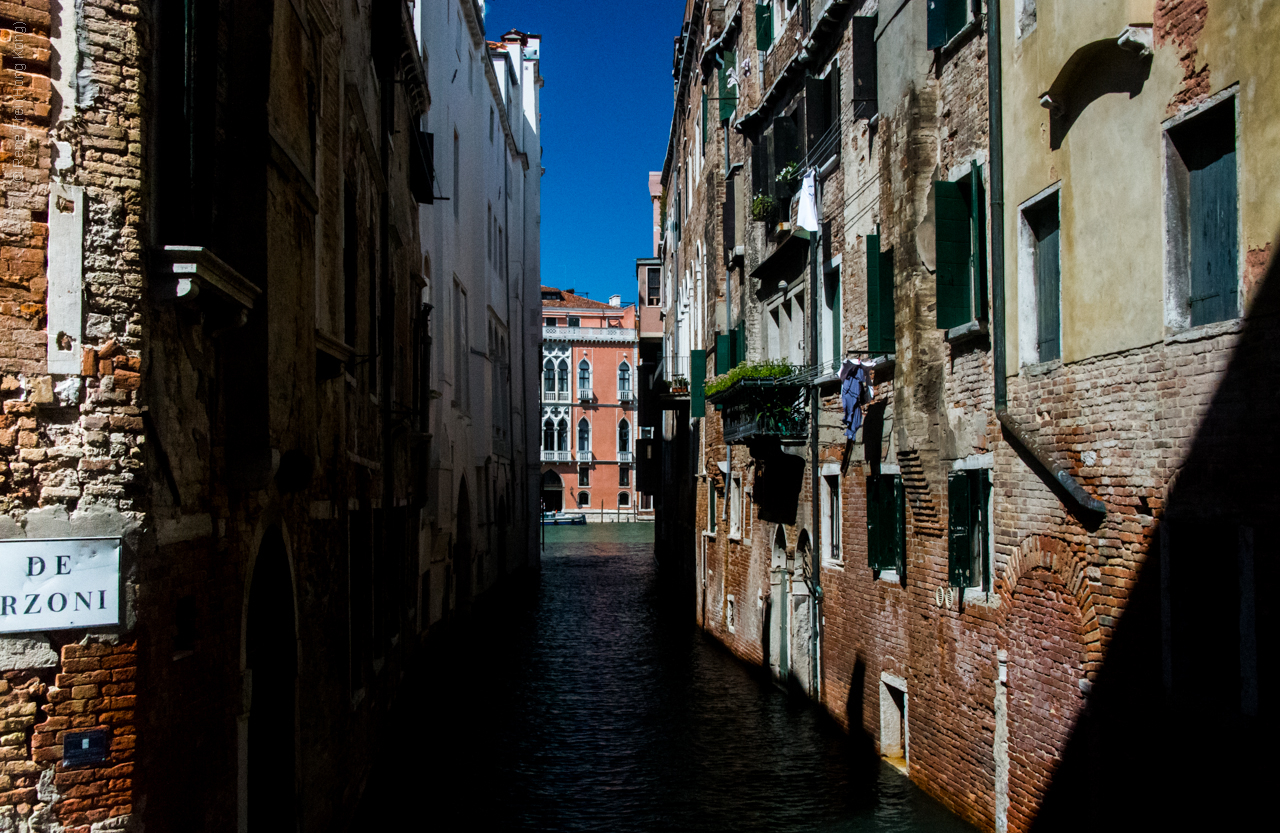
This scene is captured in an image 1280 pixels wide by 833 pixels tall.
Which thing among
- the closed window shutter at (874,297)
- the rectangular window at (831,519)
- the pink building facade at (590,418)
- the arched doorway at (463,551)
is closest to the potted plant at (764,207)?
the rectangular window at (831,519)

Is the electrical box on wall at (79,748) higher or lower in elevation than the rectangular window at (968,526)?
lower

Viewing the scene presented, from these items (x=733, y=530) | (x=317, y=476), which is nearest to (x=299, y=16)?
(x=317, y=476)

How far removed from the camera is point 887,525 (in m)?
11.8

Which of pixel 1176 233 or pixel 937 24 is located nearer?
pixel 1176 233

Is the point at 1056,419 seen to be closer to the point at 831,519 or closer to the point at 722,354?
the point at 831,519

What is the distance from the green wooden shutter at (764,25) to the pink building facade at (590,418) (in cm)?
5448

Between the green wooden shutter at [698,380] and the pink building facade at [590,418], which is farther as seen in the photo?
the pink building facade at [590,418]

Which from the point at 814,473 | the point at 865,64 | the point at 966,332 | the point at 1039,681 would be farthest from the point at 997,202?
the point at 814,473

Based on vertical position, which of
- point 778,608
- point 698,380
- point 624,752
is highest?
point 698,380

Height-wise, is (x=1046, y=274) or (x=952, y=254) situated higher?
(x=952, y=254)

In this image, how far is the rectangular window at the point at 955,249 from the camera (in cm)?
988

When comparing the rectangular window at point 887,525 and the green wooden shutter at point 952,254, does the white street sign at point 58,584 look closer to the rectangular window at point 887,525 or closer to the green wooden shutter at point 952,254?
the green wooden shutter at point 952,254

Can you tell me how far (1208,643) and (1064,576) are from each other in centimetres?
157

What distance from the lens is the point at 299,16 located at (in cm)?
802
